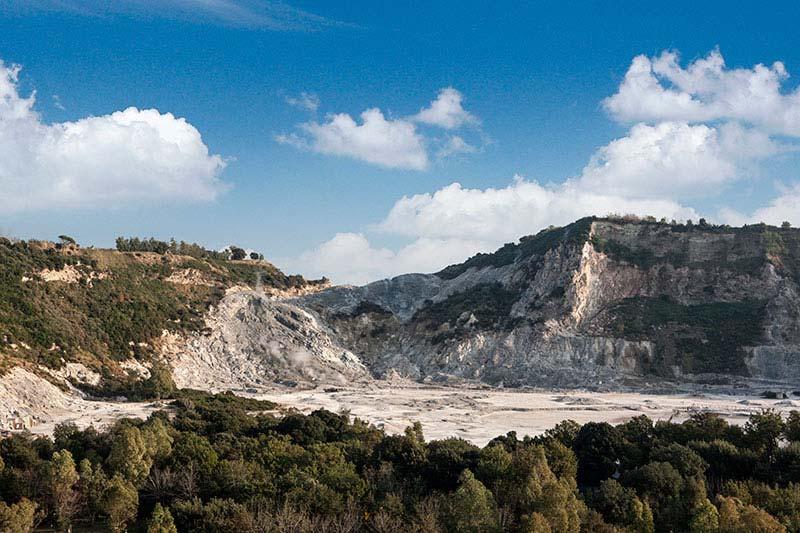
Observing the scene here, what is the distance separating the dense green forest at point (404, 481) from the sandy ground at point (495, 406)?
33.4 ft

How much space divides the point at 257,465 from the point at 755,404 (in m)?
43.6

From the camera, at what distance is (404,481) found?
2531 centimetres

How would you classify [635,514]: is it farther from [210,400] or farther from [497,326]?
[497,326]

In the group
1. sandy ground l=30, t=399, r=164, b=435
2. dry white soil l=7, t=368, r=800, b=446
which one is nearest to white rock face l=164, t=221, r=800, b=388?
dry white soil l=7, t=368, r=800, b=446

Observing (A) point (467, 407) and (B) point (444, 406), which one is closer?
(A) point (467, 407)

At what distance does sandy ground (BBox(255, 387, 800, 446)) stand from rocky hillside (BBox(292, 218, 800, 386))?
32.6 feet

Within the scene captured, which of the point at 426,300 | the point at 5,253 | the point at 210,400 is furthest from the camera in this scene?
the point at 426,300

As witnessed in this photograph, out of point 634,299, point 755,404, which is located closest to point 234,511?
point 755,404

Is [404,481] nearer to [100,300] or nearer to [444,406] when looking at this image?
[444,406]

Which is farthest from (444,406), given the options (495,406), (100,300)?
(100,300)

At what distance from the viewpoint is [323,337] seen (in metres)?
79.6

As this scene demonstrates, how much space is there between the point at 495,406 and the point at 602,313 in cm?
3146

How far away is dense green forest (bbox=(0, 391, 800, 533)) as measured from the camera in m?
20.1

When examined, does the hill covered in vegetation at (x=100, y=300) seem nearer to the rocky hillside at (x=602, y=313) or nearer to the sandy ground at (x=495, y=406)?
the sandy ground at (x=495, y=406)
